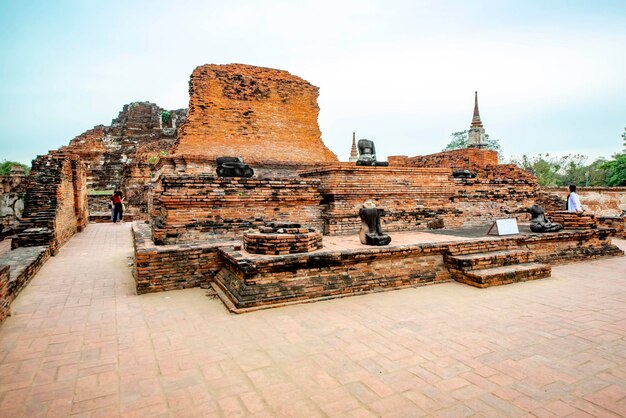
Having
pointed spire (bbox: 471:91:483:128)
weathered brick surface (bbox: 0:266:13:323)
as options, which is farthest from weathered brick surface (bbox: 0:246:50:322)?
pointed spire (bbox: 471:91:483:128)

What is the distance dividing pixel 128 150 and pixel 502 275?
24852 mm

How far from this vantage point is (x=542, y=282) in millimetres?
5500

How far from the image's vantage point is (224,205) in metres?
6.92

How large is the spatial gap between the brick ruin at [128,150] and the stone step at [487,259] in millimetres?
13195

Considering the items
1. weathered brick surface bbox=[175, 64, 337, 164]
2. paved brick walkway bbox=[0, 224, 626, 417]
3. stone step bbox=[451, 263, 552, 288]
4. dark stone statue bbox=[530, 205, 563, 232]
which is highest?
weathered brick surface bbox=[175, 64, 337, 164]

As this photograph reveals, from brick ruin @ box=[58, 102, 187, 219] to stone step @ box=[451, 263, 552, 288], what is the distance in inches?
530

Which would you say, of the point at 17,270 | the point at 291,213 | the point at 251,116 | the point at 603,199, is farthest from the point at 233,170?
the point at 603,199

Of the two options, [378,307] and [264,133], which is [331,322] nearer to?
[378,307]

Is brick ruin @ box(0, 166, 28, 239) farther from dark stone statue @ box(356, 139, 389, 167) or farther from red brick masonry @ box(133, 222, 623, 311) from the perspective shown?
dark stone statue @ box(356, 139, 389, 167)

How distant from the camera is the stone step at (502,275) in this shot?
17.1ft

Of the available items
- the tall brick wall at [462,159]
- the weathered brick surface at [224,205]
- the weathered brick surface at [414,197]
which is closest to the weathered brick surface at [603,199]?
the tall brick wall at [462,159]

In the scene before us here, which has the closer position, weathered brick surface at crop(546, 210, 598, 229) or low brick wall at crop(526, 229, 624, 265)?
low brick wall at crop(526, 229, 624, 265)

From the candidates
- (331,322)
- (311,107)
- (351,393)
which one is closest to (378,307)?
(331,322)

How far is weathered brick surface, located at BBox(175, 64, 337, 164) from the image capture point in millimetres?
11625
